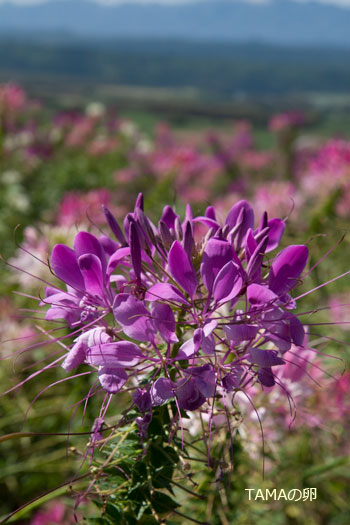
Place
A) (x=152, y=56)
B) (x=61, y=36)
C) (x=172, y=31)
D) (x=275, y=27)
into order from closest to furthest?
(x=152, y=56), (x=61, y=36), (x=275, y=27), (x=172, y=31)

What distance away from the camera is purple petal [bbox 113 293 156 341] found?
→ 71 centimetres

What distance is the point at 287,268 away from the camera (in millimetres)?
768

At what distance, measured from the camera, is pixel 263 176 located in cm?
461

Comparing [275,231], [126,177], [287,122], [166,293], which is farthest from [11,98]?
[166,293]

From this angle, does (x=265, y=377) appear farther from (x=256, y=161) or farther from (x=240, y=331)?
(x=256, y=161)

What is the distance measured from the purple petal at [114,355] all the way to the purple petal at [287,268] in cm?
24

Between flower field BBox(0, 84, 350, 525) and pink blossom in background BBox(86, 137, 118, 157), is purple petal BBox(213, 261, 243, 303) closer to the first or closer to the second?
flower field BBox(0, 84, 350, 525)

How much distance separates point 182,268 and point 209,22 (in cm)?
20146

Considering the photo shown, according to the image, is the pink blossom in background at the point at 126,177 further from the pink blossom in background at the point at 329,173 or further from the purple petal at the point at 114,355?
the purple petal at the point at 114,355

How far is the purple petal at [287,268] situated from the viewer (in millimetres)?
762

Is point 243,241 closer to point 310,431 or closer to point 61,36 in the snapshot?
point 310,431

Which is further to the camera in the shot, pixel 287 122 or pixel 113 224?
pixel 287 122

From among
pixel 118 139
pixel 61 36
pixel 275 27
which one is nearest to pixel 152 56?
pixel 61 36

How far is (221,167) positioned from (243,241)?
3842mm
